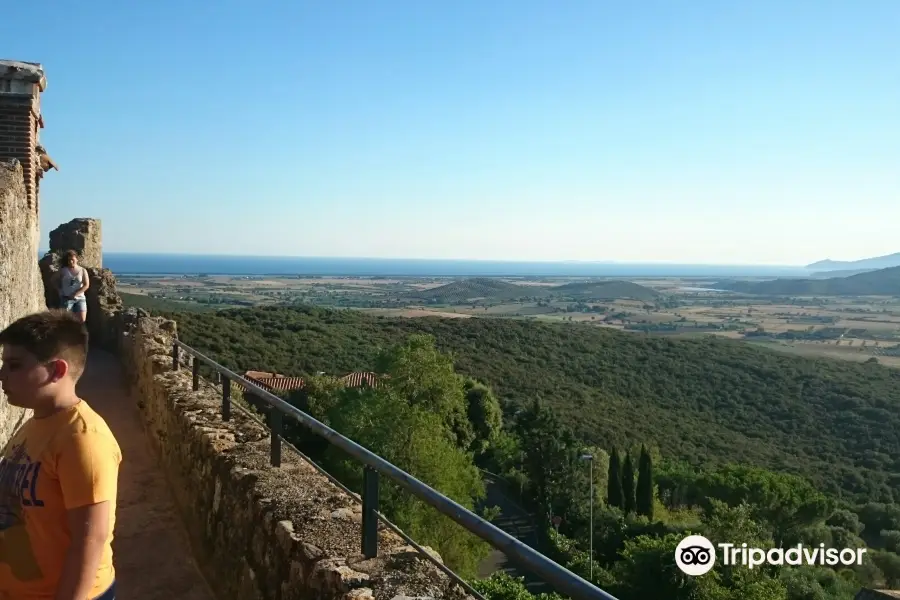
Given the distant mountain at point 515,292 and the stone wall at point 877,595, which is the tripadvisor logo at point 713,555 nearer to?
the stone wall at point 877,595

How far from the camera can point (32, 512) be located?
1938 millimetres

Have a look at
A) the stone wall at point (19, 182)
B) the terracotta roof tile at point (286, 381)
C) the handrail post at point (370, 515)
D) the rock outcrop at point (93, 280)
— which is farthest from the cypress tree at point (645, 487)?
the handrail post at point (370, 515)

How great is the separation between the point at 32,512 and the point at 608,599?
5.46 ft

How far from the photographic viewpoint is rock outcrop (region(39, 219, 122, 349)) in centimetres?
1366

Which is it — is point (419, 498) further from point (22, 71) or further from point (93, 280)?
point (93, 280)

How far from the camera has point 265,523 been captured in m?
3.23

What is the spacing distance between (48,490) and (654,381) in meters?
60.7

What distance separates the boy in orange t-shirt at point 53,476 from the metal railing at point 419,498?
0.94 metres

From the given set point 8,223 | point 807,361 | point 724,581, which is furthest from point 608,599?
point 807,361

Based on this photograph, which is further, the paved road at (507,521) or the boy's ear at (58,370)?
the paved road at (507,521)

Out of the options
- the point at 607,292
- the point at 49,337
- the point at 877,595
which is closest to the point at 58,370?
the point at 49,337

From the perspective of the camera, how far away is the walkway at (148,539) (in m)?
4.22

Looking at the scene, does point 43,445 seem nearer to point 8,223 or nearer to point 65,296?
point 8,223

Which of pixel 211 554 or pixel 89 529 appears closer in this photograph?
pixel 89 529
